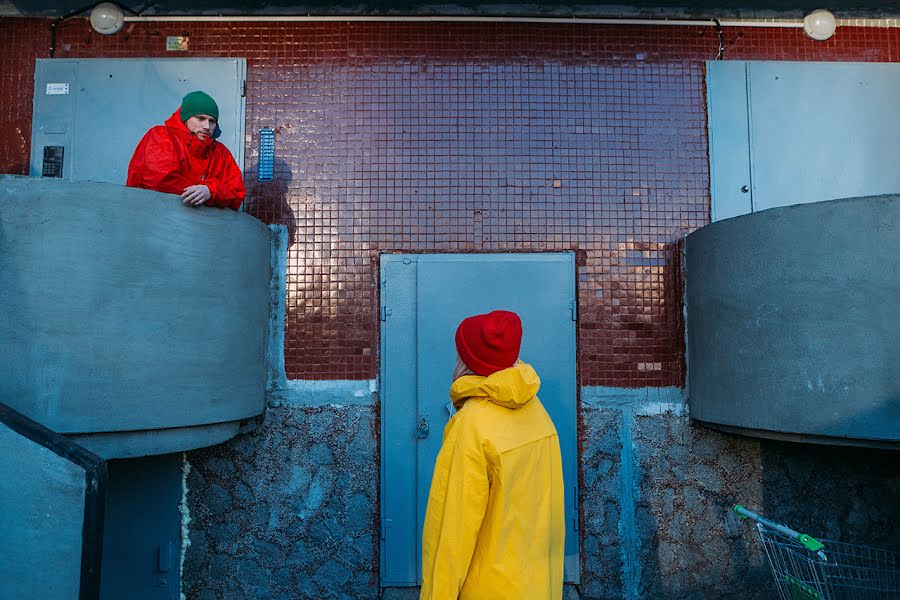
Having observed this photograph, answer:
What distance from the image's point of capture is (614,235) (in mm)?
4789

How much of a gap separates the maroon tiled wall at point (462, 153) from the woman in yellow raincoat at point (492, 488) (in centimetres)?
225

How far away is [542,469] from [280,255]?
2.87 metres

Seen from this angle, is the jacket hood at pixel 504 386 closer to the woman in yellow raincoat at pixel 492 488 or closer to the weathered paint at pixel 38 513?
the woman in yellow raincoat at pixel 492 488

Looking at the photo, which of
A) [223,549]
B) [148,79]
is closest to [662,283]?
[223,549]

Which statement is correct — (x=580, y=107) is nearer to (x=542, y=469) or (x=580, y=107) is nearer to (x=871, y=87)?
(x=871, y=87)

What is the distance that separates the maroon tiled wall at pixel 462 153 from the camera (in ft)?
15.4

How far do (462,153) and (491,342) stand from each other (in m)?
A: 2.64

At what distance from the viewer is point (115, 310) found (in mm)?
3475

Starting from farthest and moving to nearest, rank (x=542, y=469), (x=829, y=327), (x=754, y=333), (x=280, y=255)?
(x=280, y=255), (x=754, y=333), (x=829, y=327), (x=542, y=469)

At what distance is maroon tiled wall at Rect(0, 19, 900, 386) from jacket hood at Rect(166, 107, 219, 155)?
2.47 ft

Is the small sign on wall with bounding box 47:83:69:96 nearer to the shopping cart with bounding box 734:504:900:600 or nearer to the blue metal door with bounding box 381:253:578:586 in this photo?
the blue metal door with bounding box 381:253:578:586

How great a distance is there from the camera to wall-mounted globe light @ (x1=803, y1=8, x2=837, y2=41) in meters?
4.99

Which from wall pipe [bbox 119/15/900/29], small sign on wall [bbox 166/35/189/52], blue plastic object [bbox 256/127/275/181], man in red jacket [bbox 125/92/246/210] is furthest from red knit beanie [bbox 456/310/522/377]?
small sign on wall [bbox 166/35/189/52]

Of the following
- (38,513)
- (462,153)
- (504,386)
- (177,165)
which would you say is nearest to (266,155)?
(177,165)
